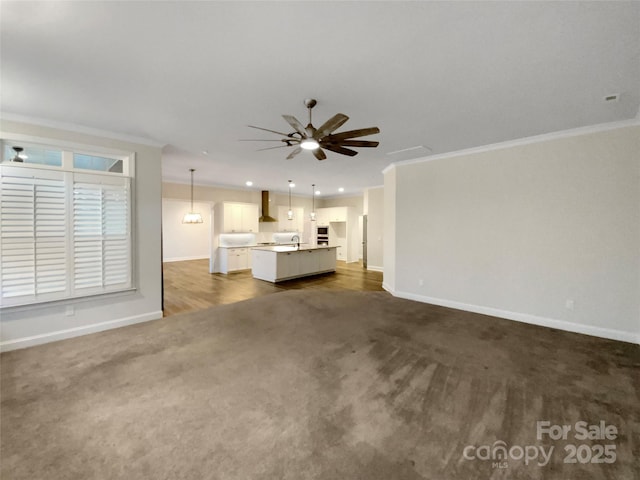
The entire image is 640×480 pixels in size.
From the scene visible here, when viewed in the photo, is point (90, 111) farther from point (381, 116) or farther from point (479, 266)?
point (479, 266)

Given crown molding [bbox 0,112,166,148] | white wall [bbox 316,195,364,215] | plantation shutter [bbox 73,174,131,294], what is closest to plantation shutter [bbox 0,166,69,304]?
plantation shutter [bbox 73,174,131,294]

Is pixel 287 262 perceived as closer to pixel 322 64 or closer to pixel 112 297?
pixel 112 297

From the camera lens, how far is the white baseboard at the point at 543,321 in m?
3.55

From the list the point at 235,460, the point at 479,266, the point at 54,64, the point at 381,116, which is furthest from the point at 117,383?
the point at 479,266

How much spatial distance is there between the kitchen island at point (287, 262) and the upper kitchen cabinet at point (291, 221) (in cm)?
311

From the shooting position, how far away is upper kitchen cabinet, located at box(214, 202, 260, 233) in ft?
28.4

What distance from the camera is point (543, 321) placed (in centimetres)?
407

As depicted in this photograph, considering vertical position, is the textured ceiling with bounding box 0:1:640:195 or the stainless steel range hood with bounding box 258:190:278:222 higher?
the textured ceiling with bounding box 0:1:640:195

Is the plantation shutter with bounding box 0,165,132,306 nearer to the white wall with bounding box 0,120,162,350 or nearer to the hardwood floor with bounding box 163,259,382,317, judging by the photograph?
the white wall with bounding box 0,120,162,350

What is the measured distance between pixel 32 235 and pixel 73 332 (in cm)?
139

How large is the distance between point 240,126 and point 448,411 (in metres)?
3.98

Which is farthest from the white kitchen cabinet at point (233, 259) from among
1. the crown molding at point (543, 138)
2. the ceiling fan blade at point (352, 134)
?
the ceiling fan blade at point (352, 134)

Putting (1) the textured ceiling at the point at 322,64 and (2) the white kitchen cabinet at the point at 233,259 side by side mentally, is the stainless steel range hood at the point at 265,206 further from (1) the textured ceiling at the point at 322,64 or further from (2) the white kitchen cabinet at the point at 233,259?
(1) the textured ceiling at the point at 322,64

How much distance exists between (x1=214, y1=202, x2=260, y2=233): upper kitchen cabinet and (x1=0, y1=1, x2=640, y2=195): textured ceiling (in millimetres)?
4865
